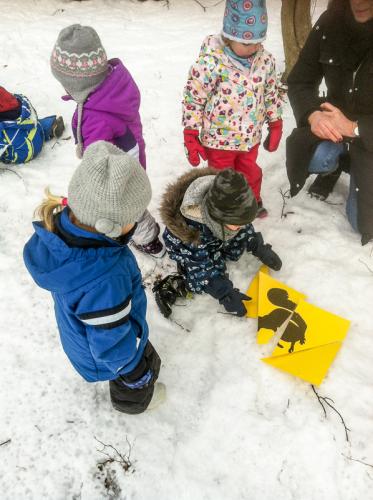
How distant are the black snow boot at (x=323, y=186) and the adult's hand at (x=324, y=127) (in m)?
0.49

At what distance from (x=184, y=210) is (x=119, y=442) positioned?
4.02 feet

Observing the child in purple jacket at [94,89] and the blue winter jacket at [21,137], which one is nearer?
the child in purple jacket at [94,89]

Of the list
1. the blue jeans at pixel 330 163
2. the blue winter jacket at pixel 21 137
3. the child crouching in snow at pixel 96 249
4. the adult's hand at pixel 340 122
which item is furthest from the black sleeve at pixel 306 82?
the blue winter jacket at pixel 21 137

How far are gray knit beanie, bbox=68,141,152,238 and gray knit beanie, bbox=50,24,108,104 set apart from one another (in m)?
0.88

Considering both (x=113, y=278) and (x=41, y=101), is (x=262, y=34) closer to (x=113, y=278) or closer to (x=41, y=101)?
(x=113, y=278)

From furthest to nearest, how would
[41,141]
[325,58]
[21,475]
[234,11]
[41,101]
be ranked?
[41,101] < [41,141] < [325,58] < [234,11] < [21,475]

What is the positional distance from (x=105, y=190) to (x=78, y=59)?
1.08 metres

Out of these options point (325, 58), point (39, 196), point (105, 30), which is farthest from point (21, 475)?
point (105, 30)

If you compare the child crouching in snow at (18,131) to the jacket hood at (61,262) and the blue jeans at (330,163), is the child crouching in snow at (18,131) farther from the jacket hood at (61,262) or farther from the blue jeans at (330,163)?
the blue jeans at (330,163)

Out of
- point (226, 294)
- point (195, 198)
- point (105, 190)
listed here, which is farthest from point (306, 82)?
point (105, 190)

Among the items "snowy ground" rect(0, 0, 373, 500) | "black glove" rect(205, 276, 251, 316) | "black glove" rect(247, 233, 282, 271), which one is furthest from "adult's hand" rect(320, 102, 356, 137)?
"black glove" rect(205, 276, 251, 316)

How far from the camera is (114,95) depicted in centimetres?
210

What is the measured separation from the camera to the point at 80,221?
134 centimetres

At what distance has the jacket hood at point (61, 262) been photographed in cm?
131
